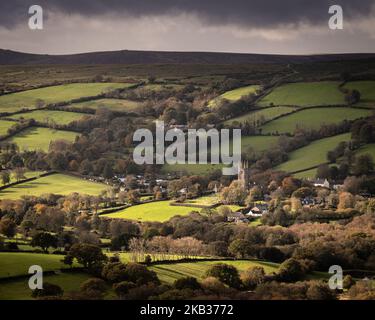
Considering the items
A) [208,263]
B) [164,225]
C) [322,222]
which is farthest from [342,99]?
[208,263]

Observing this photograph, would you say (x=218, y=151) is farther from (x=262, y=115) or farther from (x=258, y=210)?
(x=258, y=210)

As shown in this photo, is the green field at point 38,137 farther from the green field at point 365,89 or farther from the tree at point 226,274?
the tree at point 226,274

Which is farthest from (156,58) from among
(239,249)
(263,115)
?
(239,249)

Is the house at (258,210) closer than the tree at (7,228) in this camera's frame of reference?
No

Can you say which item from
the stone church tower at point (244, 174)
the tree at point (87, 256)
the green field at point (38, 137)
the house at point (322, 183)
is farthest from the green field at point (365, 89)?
the tree at point (87, 256)

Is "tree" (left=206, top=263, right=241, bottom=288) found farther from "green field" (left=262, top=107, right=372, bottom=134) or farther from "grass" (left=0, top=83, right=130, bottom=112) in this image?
"grass" (left=0, top=83, right=130, bottom=112)

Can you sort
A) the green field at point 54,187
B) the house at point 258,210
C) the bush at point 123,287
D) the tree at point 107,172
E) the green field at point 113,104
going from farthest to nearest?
1. the green field at point 113,104
2. the tree at point 107,172
3. the green field at point 54,187
4. the house at point 258,210
5. the bush at point 123,287
